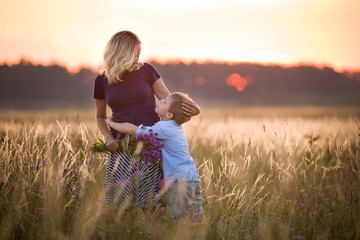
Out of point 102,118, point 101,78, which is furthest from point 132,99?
point 102,118

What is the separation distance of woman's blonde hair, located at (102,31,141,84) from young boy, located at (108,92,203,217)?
43cm

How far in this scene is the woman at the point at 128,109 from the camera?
9.66 feet

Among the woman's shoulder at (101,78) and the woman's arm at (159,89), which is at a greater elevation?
the woman's shoulder at (101,78)

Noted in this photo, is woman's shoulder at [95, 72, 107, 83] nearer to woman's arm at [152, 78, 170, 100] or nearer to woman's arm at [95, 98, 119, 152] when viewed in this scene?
woman's arm at [95, 98, 119, 152]

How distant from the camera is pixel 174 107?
285cm

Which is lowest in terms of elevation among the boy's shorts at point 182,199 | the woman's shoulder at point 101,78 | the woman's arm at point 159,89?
the boy's shorts at point 182,199

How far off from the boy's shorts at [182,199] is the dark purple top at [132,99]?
627 mm

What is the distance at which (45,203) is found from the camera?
2752 millimetres

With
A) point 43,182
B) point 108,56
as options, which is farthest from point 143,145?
point 43,182

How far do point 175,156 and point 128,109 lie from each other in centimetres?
58

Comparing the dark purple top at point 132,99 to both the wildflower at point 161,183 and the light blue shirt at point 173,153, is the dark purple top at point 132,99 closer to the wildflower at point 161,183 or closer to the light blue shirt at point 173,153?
the light blue shirt at point 173,153

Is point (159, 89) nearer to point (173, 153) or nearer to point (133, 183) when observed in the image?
point (173, 153)

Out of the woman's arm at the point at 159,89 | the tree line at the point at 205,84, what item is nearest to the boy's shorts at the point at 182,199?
the woman's arm at the point at 159,89

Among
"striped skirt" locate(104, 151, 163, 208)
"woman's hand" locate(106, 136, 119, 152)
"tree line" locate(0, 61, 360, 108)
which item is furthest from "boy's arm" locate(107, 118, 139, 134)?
"tree line" locate(0, 61, 360, 108)
